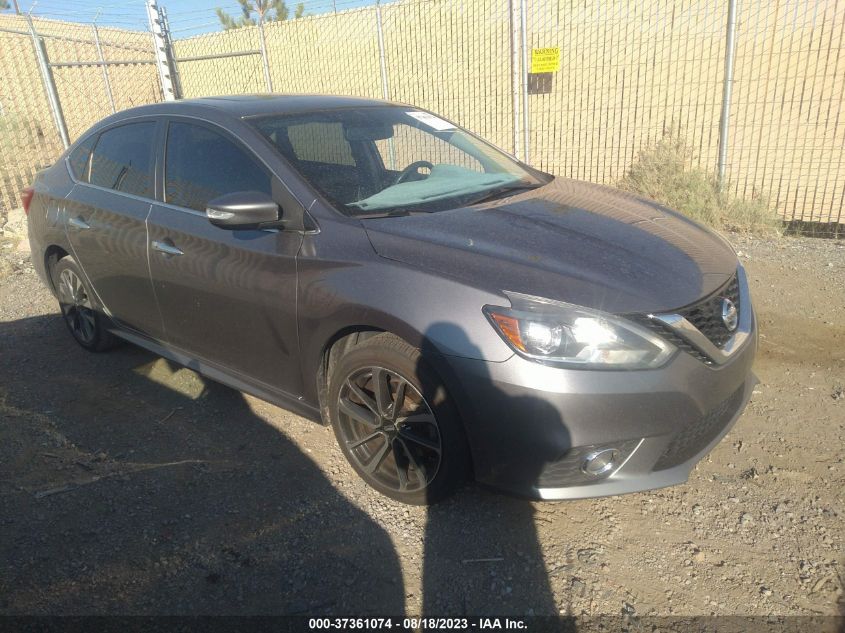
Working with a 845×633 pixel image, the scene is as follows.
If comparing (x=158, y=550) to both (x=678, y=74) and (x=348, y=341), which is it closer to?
(x=348, y=341)

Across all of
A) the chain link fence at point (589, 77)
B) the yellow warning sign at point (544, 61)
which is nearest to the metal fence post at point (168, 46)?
the chain link fence at point (589, 77)

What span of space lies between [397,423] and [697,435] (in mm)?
1226

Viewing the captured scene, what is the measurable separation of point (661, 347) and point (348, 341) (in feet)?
4.32

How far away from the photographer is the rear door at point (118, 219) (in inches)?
145

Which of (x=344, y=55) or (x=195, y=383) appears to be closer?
(x=195, y=383)

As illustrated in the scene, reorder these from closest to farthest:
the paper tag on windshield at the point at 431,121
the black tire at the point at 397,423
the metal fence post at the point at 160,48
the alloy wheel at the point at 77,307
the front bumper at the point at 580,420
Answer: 1. the front bumper at the point at 580,420
2. the black tire at the point at 397,423
3. the paper tag on windshield at the point at 431,121
4. the alloy wheel at the point at 77,307
5. the metal fence post at the point at 160,48

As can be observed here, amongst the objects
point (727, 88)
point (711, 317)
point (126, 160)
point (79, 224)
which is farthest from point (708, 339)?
point (727, 88)

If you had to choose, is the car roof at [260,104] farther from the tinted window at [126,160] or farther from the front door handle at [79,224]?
the front door handle at [79,224]

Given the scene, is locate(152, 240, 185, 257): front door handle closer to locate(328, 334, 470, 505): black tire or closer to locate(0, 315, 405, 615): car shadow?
locate(0, 315, 405, 615): car shadow

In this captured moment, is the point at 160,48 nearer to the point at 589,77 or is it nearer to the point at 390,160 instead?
the point at 589,77

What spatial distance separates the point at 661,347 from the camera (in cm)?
231

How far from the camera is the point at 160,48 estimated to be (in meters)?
10.1

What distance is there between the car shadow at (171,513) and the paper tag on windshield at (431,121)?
198cm

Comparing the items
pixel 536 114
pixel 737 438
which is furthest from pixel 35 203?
pixel 536 114
